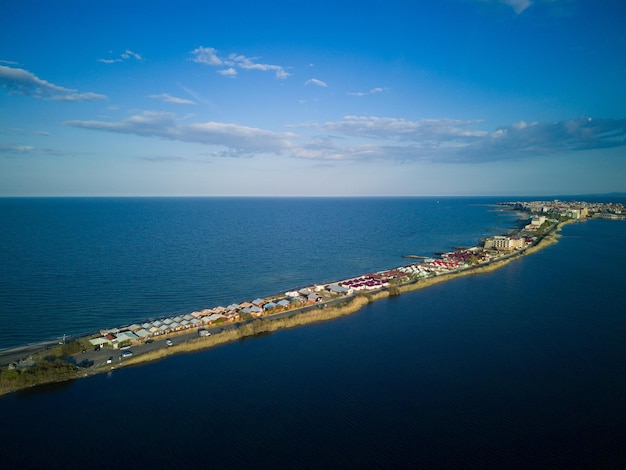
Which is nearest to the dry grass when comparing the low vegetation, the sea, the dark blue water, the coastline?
the coastline

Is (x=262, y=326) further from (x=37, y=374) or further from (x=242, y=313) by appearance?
(x=37, y=374)

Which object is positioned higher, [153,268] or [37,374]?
[153,268]

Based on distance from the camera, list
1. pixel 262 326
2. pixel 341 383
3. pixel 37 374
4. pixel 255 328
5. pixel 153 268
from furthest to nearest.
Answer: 1. pixel 153 268
2. pixel 262 326
3. pixel 255 328
4. pixel 341 383
5. pixel 37 374

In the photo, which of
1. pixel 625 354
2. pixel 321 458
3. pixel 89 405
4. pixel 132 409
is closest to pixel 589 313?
pixel 625 354

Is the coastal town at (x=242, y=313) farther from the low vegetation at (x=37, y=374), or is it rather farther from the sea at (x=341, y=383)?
the sea at (x=341, y=383)

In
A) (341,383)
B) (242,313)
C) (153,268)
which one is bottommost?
(341,383)

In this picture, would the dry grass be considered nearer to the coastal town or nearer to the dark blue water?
the coastal town

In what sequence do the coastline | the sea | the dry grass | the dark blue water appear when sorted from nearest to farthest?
1. the sea
2. the coastline
3. the dry grass
4. the dark blue water

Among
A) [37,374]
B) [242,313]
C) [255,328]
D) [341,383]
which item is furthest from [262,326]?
[37,374]

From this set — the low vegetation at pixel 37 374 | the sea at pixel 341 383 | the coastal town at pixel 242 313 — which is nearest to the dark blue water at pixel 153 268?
the sea at pixel 341 383
